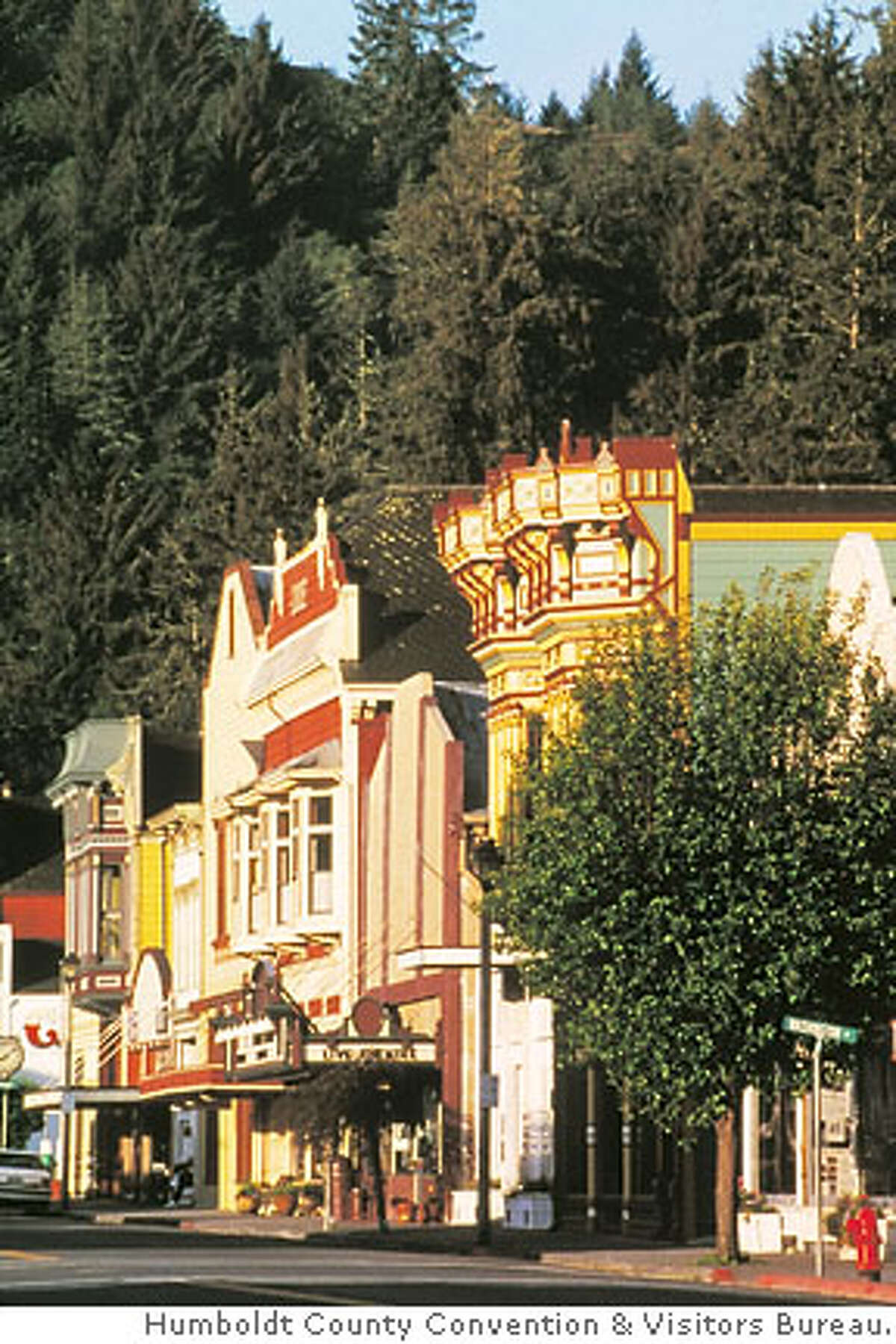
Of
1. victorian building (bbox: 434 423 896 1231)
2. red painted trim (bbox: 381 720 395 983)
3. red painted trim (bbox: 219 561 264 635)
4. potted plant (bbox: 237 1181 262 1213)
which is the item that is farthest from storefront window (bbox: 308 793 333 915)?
victorian building (bbox: 434 423 896 1231)

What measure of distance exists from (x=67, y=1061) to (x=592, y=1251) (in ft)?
140

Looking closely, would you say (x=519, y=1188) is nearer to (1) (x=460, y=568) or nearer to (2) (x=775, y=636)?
(1) (x=460, y=568)

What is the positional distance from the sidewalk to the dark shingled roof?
35.0 ft

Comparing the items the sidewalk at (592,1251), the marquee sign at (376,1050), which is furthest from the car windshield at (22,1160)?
the marquee sign at (376,1050)

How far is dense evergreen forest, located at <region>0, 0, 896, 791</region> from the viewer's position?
362ft

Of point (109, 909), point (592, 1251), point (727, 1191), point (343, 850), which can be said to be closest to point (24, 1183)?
point (343, 850)

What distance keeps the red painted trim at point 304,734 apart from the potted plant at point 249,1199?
8619 mm

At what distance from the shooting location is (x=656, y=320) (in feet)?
399

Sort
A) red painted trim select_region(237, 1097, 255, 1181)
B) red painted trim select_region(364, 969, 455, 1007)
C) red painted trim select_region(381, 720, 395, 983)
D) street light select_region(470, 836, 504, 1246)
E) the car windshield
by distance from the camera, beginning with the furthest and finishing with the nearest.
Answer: red painted trim select_region(237, 1097, 255, 1181) → the car windshield → red painted trim select_region(381, 720, 395, 983) → red painted trim select_region(364, 969, 455, 1007) → street light select_region(470, 836, 504, 1246)

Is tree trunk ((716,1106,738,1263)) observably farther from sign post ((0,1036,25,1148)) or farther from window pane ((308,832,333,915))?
sign post ((0,1036,25,1148))

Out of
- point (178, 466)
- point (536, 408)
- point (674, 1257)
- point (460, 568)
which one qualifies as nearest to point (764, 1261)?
point (674, 1257)

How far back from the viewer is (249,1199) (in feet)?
260

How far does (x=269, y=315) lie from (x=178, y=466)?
16.7m

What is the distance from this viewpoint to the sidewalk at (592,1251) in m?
42.4
